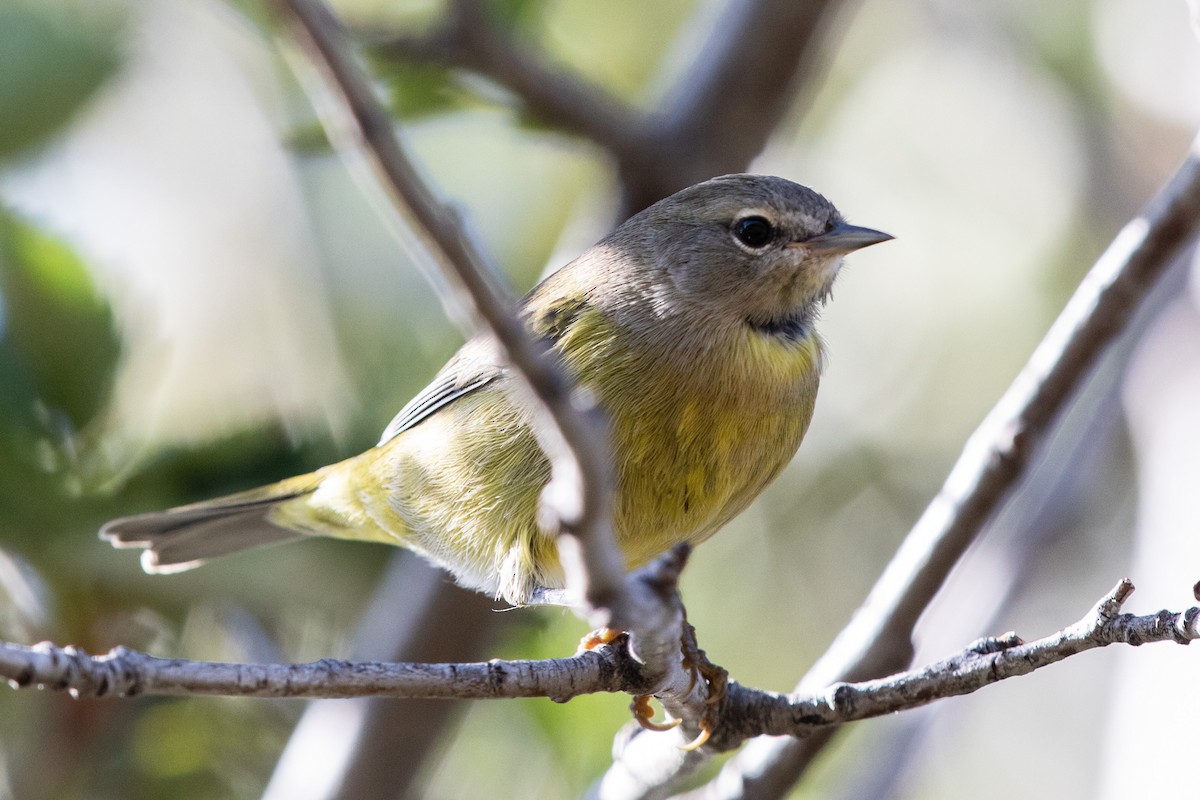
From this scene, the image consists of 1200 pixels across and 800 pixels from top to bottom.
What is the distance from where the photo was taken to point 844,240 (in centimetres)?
360

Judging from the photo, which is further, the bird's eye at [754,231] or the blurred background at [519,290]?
the blurred background at [519,290]

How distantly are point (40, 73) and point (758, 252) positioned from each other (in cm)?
261

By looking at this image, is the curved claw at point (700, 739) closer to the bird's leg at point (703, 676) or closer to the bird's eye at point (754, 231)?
the bird's leg at point (703, 676)

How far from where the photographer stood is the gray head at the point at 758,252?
3.60m

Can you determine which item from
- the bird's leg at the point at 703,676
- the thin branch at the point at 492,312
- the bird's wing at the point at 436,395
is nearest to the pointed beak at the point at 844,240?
the bird's wing at the point at 436,395

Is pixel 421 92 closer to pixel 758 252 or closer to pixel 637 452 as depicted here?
pixel 758 252

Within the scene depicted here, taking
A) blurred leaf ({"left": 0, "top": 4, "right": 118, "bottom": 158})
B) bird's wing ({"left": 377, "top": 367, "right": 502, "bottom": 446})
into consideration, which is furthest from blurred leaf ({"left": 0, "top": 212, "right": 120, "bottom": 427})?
bird's wing ({"left": 377, "top": 367, "right": 502, "bottom": 446})

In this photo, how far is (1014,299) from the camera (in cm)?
666

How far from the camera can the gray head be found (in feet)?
11.8

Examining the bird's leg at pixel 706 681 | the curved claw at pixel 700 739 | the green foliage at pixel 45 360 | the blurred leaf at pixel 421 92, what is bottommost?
the green foliage at pixel 45 360

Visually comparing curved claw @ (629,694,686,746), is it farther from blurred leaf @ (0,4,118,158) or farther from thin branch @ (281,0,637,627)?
blurred leaf @ (0,4,118,158)

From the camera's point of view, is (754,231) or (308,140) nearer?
(754,231)

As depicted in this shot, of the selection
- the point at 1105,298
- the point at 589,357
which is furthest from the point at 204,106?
the point at 1105,298

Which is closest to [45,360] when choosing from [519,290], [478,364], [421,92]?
[478,364]
